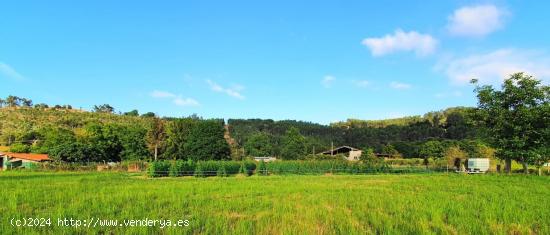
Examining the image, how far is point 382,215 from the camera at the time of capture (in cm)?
1212

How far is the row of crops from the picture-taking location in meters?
40.9

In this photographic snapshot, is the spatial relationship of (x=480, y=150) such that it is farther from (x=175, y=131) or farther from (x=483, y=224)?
(x=483, y=224)

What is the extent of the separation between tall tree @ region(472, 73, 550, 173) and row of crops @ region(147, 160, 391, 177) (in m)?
14.4

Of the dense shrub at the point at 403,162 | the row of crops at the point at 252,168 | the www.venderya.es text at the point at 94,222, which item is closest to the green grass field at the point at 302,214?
the www.venderya.es text at the point at 94,222

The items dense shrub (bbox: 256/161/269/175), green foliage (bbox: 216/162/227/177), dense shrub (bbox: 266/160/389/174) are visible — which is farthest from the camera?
dense shrub (bbox: 266/160/389/174)

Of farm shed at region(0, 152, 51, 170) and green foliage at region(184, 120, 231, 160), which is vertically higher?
green foliage at region(184, 120, 231, 160)

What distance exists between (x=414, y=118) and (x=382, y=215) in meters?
176

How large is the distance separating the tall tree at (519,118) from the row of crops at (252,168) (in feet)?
47.1

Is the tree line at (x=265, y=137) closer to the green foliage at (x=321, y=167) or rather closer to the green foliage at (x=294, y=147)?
the green foliage at (x=294, y=147)

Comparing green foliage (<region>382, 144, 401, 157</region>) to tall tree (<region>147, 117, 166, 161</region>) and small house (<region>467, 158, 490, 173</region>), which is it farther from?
tall tree (<region>147, 117, 166, 161</region>)

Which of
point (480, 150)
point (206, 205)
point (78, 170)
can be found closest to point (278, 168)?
point (78, 170)

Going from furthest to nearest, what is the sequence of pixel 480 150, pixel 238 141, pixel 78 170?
1. pixel 238 141
2. pixel 480 150
3. pixel 78 170

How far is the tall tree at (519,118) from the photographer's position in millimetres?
37906

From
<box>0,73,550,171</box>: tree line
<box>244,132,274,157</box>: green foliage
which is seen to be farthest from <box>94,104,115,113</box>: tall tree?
<box>244,132,274,157</box>: green foliage
